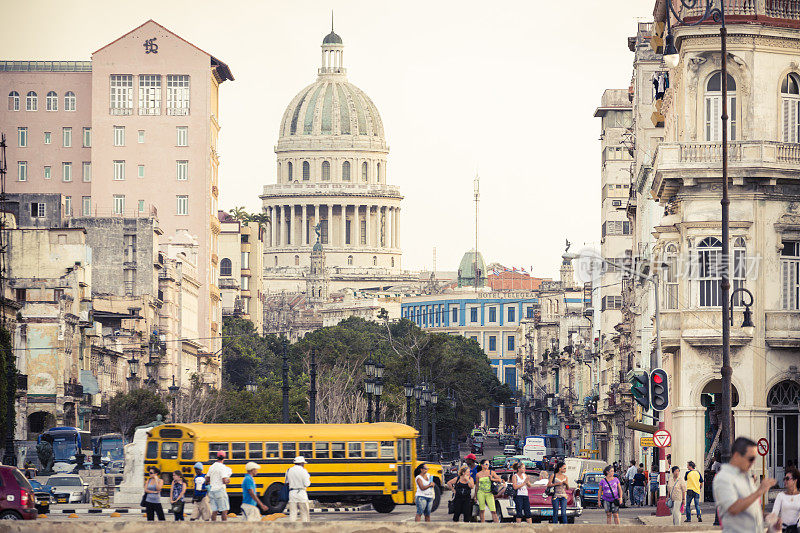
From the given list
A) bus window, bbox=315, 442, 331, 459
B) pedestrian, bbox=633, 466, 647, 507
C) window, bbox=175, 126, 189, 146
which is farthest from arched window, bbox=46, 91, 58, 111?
bus window, bbox=315, 442, 331, 459

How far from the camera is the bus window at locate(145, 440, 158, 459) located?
51.9 metres

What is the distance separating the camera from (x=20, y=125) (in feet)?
517

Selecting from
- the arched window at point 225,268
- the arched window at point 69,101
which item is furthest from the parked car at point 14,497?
the arched window at point 225,268

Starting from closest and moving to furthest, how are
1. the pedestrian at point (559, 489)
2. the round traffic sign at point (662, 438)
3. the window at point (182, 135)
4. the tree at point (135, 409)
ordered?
the pedestrian at point (559, 489), the round traffic sign at point (662, 438), the tree at point (135, 409), the window at point (182, 135)

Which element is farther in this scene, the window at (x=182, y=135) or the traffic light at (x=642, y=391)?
the window at (x=182, y=135)

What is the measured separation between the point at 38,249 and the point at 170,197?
144ft

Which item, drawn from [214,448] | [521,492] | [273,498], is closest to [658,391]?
[521,492]

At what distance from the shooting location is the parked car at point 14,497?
1430 inches

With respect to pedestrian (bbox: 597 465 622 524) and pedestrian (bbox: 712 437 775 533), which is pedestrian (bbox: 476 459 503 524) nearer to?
pedestrian (bbox: 597 465 622 524)

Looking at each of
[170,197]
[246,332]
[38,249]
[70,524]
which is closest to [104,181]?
[170,197]

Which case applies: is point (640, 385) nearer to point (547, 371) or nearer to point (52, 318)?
point (52, 318)

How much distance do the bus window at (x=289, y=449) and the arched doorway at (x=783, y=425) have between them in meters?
13.7

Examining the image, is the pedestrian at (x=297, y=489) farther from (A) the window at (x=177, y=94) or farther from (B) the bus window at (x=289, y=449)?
(A) the window at (x=177, y=94)

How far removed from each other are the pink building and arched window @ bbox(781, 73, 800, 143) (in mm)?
101010
